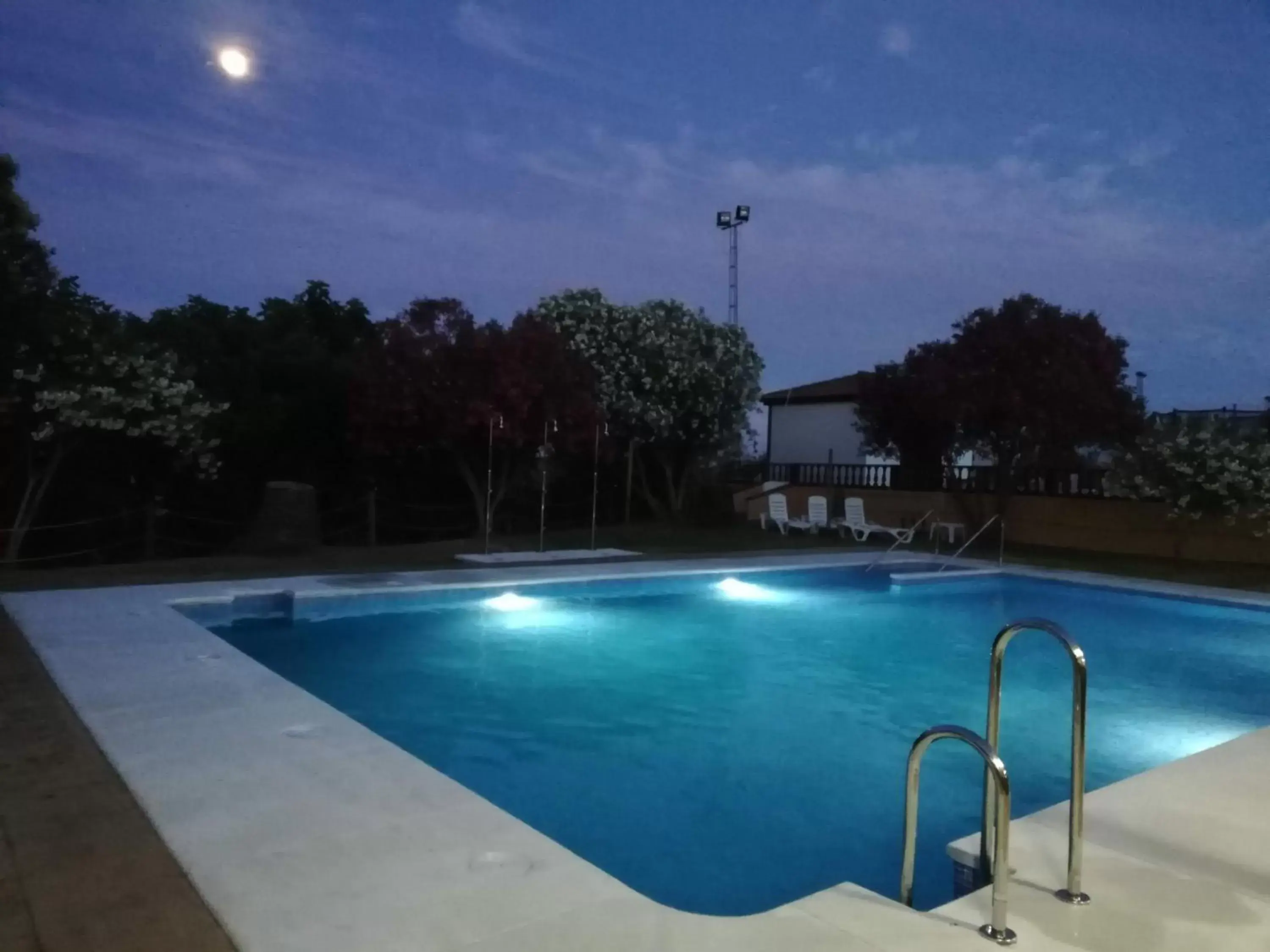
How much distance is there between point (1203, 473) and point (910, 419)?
530 centimetres

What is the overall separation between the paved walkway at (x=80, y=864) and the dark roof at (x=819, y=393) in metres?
19.5

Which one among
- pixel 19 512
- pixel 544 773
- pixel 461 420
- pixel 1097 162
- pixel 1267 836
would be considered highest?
pixel 1097 162

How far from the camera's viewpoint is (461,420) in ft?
43.1

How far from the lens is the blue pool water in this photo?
4.72m

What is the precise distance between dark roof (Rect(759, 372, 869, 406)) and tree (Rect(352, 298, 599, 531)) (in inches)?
399

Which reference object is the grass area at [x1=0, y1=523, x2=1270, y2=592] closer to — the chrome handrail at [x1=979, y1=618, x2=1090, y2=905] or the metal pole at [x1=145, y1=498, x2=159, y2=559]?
the metal pole at [x1=145, y1=498, x2=159, y2=559]

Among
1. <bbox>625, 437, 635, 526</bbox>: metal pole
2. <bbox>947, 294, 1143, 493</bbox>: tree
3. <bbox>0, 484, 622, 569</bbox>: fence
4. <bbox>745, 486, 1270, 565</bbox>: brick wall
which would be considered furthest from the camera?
<bbox>625, 437, 635, 526</bbox>: metal pole

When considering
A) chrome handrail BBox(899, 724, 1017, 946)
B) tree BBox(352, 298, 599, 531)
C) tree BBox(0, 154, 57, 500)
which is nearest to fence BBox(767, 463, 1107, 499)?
tree BBox(352, 298, 599, 531)

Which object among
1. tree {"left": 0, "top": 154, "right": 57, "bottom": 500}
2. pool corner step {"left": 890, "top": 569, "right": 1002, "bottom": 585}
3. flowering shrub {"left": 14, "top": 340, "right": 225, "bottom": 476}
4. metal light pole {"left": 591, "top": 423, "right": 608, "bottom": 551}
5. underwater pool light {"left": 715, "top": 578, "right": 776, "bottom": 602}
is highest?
tree {"left": 0, "top": 154, "right": 57, "bottom": 500}

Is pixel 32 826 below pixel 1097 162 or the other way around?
below

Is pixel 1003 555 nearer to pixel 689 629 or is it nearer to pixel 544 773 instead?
pixel 689 629

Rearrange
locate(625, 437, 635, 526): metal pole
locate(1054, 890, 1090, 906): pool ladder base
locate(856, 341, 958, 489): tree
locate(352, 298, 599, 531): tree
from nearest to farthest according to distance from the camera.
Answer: locate(1054, 890, 1090, 906): pool ladder base
locate(352, 298, 599, 531): tree
locate(856, 341, 958, 489): tree
locate(625, 437, 635, 526): metal pole

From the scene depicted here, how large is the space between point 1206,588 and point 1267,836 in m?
8.48

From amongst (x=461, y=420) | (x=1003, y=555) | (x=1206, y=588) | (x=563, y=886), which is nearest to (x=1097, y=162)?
(x=1003, y=555)
